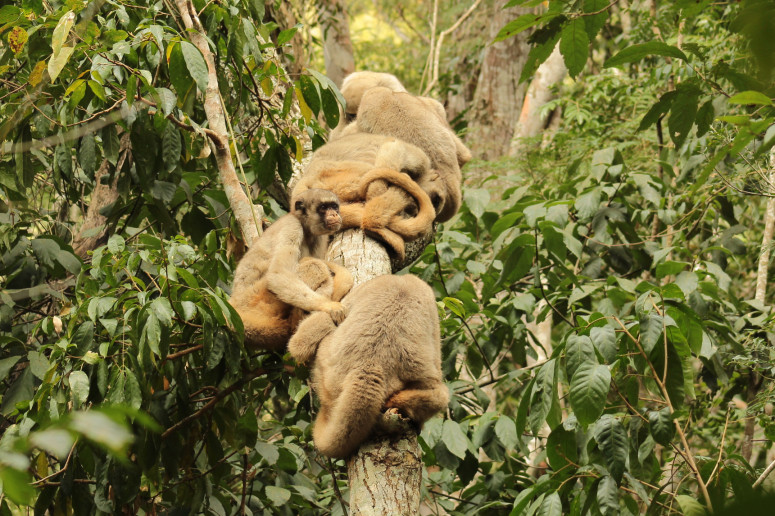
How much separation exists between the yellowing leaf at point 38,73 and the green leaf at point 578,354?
3491 mm

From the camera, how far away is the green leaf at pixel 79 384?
11.9ft

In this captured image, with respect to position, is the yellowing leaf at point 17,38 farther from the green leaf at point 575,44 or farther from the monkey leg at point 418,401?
the green leaf at point 575,44

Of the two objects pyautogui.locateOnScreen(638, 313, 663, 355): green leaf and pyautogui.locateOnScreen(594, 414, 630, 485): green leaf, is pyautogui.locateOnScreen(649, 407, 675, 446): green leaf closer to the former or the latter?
pyautogui.locateOnScreen(594, 414, 630, 485): green leaf

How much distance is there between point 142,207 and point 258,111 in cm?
141

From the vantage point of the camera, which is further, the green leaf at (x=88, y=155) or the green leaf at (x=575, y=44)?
the green leaf at (x=88, y=155)

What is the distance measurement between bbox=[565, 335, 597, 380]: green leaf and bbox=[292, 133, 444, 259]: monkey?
1.37 m

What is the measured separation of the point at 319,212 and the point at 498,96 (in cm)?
892

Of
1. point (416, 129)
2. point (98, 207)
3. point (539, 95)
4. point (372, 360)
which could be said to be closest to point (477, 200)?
point (416, 129)

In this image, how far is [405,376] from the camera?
3.31m

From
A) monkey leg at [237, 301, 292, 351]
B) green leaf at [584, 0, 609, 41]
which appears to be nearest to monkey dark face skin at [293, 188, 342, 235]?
monkey leg at [237, 301, 292, 351]

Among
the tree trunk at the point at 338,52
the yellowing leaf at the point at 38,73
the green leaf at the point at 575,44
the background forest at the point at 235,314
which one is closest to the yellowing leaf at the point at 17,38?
the background forest at the point at 235,314

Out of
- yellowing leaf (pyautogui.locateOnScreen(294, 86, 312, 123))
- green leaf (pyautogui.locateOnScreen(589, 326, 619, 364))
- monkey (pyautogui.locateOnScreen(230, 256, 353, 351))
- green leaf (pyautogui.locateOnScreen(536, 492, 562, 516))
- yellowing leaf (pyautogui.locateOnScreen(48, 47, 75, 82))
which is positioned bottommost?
green leaf (pyautogui.locateOnScreen(536, 492, 562, 516))

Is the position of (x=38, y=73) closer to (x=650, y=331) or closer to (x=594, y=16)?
(x=594, y=16)

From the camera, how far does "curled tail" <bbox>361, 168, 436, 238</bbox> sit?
4664mm
